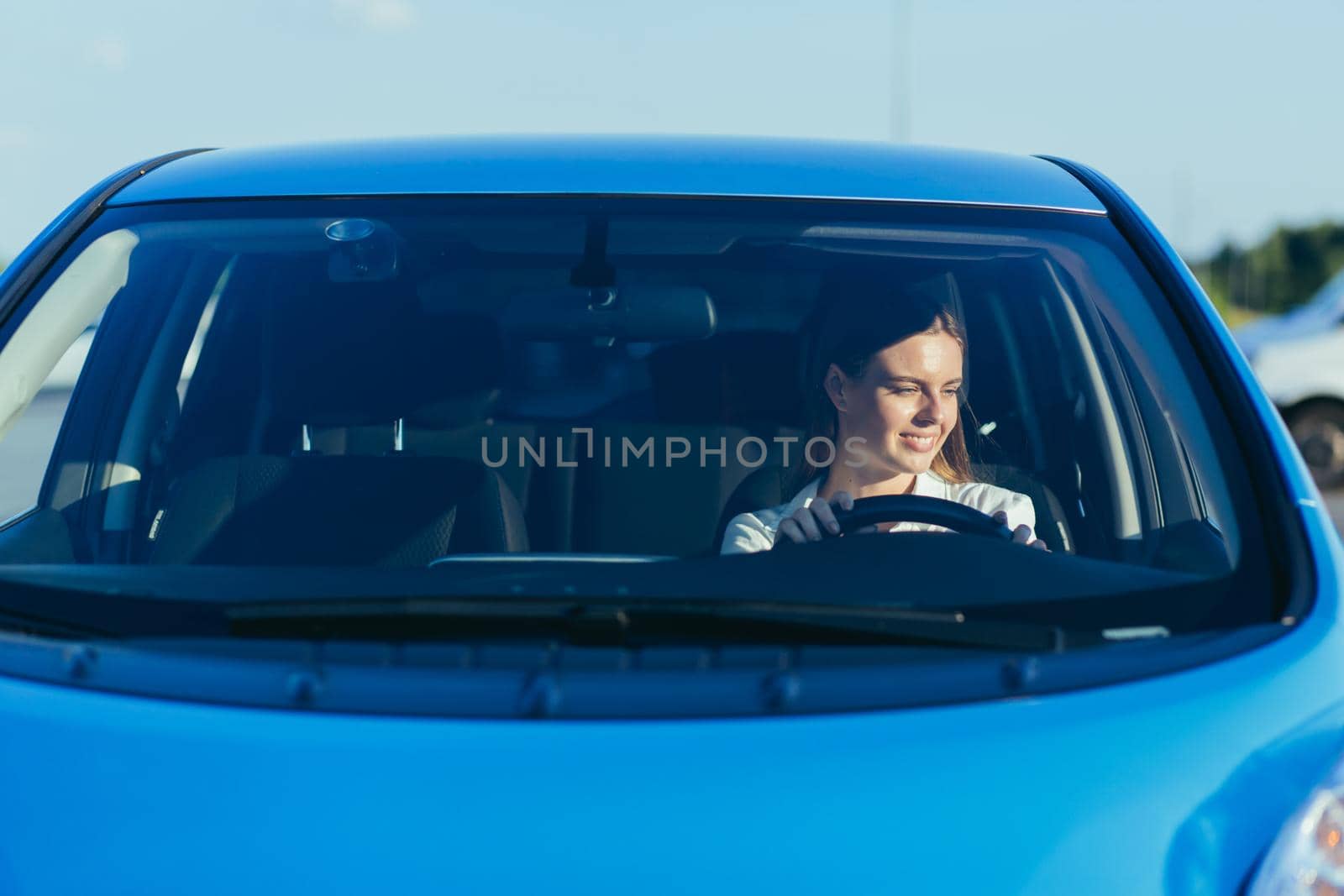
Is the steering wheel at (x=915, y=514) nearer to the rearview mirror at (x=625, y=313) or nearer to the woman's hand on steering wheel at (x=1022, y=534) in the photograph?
the woman's hand on steering wheel at (x=1022, y=534)

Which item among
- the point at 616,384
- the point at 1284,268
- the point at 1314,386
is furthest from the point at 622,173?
the point at 1284,268

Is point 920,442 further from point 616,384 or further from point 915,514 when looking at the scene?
point 616,384

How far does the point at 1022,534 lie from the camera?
2.21m

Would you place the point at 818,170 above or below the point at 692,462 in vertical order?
above

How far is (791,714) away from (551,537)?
833 mm

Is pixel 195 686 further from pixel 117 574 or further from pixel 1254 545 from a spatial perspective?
pixel 1254 545

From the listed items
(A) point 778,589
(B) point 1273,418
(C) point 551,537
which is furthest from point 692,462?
(B) point 1273,418

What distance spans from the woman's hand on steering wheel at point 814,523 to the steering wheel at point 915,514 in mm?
12

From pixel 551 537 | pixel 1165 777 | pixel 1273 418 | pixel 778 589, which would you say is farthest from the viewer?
pixel 551 537

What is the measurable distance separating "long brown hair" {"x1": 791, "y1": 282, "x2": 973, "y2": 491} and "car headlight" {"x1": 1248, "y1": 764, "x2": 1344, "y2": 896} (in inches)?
42.1

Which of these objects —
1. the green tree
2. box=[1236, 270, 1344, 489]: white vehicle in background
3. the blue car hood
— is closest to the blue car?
the blue car hood

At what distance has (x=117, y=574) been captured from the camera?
1927 mm

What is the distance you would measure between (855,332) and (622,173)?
0.42 metres

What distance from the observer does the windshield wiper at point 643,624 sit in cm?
170
